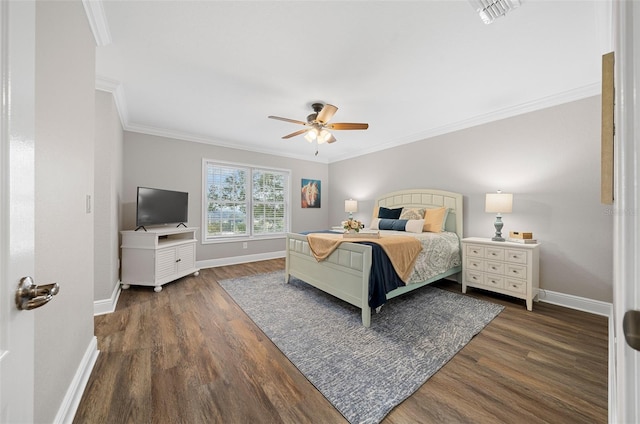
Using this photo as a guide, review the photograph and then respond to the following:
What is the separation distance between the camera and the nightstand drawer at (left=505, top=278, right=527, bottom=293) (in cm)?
275

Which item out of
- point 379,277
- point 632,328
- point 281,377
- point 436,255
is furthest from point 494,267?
point 632,328

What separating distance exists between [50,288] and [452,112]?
13.2 ft

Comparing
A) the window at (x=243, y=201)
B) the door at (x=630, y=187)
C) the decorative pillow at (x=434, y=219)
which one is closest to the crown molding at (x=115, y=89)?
the window at (x=243, y=201)

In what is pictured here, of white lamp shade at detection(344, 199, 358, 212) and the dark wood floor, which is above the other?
white lamp shade at detection(344, 199, 358, 212)

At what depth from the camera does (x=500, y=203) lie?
9.84ft

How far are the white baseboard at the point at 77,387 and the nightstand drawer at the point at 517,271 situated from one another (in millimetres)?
3918

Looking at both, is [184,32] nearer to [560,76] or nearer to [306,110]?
[306,110]

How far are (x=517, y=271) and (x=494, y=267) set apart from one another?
0.23 m

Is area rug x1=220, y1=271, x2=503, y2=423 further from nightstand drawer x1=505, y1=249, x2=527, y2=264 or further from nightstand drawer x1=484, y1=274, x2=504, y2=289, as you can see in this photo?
nightstand drawer x1=505, y1=249, x2=527, y2=264

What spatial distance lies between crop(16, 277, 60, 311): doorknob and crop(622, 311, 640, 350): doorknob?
1.13m

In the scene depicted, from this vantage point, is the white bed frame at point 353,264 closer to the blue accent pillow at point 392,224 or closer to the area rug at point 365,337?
the area rug at point 365,337

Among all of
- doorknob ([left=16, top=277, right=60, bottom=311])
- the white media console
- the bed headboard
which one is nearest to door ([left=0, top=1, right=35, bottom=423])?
doorknob ([left=16, top=277, right=60, bottom=311])

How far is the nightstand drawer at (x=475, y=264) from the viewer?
3.10 meters

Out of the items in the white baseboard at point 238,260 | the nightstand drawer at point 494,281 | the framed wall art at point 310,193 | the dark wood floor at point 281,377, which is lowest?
the dark wood floor at point 281,377
